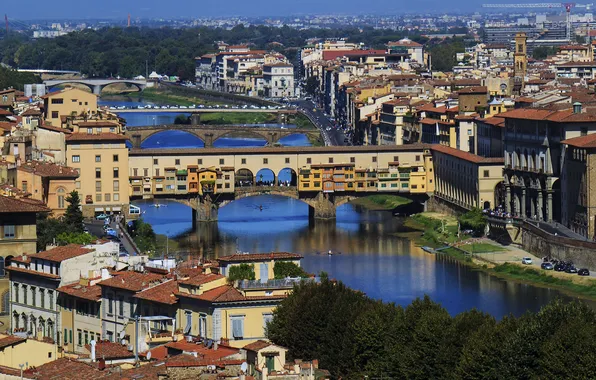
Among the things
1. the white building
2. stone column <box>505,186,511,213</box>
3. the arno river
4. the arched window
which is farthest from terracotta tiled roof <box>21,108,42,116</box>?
the white building

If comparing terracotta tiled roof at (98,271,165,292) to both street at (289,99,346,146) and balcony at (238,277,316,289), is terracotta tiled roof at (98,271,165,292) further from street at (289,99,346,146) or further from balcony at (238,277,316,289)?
street at (289,99,346,146)

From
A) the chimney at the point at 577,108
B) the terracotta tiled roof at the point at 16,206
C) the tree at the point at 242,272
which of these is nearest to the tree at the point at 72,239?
the terracotta tiled roof at the point at 16,206

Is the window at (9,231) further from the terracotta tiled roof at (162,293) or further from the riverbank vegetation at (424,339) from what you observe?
the riverbank vegetation at (424,339)

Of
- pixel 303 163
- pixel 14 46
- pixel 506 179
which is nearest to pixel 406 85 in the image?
pixel 303 163

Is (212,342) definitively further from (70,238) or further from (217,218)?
(217,218)

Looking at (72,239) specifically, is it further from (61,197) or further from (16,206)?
(61,197)

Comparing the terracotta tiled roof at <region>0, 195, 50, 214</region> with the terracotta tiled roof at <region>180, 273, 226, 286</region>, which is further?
the terracotta tiled roof at <region>0, 195, 50, 214</region>
